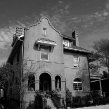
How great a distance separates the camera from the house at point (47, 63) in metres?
18.7

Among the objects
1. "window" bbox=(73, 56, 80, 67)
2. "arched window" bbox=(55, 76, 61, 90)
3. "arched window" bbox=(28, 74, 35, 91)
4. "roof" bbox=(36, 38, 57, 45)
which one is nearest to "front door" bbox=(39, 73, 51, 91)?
"arched window" bbox=(55, 76, 61, 90)

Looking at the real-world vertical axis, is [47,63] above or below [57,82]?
above

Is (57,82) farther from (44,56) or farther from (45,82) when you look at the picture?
(44,56)

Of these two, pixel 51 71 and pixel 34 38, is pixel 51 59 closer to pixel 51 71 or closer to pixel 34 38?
pixel 51 71

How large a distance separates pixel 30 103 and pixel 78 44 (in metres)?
16.7

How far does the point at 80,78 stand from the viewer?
23.1 meters

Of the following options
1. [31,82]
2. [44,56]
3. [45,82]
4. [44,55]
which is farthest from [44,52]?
[31,82]

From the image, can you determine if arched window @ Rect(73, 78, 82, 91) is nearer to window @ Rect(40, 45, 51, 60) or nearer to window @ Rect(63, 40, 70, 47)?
window @ Rect(40, 45, 51, 60)

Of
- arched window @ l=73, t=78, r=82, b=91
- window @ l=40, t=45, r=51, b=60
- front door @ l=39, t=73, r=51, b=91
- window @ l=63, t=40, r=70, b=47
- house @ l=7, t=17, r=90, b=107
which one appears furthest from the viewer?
window @ l=63, t=40, r=70, b=47

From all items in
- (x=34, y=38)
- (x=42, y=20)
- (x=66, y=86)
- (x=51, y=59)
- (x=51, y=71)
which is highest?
(x=42, y=20)

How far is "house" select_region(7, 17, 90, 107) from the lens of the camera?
18.7m

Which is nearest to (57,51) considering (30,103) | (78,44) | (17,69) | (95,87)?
(17,69)

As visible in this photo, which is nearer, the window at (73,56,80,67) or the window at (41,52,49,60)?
the window at (41,52,49,60)

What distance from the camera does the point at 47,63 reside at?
20156 mm
